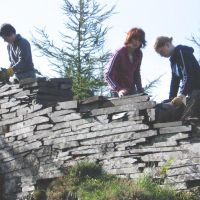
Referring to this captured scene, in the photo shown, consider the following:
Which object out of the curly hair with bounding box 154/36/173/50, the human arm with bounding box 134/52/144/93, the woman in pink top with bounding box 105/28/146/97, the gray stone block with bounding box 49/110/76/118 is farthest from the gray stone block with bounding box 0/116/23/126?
A: the curly hair with bounding box 154/36/173/50

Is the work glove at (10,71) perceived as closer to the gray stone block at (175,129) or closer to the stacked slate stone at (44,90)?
the stacked slate stone at (44,90)

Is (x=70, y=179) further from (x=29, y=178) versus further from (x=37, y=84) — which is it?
(x=37, y=84)

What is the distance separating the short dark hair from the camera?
30.9ft

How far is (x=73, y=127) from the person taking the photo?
8.98 metres

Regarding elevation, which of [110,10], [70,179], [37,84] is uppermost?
[110,10]

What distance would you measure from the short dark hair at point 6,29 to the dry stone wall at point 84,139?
0.97 metres

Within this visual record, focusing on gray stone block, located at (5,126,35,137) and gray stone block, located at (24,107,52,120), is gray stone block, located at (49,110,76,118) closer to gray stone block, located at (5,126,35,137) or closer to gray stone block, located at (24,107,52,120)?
gray stone block, located at (24,107,52,120)

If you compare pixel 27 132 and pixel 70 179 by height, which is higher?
pixel 27 132

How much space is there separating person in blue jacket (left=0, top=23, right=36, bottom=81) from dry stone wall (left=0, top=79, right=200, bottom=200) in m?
0.33

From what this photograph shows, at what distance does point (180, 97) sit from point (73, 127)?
1827 millimetres

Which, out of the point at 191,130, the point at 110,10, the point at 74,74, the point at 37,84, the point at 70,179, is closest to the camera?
the point at 191,130

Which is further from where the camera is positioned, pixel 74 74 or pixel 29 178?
pixel 74 74

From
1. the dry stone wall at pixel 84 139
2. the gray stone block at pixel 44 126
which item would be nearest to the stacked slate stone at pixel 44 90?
the dry stone wall at pixel 84 139

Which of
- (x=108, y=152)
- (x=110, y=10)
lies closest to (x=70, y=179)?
(x=108, y=152)
